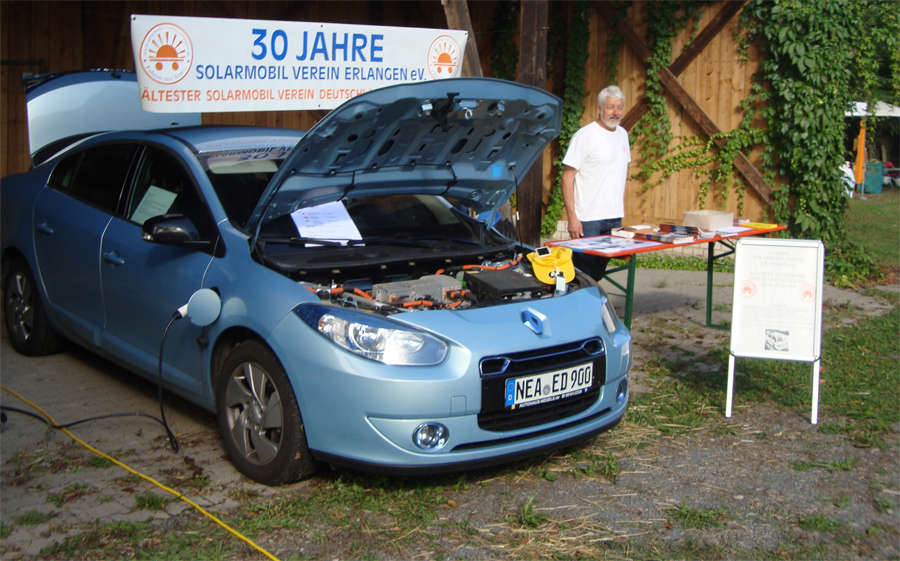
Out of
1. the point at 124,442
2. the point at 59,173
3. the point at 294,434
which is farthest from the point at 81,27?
the point at 294,434

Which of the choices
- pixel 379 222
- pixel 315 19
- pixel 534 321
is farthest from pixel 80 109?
pixel 315 19

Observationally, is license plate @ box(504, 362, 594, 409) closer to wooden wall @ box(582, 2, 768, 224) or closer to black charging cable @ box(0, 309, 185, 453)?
black charging cable @ box(0, 309, 185, 453)

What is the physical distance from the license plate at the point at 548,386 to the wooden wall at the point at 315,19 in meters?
6.50

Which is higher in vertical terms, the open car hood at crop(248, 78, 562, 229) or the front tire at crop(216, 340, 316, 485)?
the open car hood at crop(248, 78, 562, 229)

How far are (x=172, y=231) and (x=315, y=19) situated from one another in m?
9.56

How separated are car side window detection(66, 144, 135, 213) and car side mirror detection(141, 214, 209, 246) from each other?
34.8 inches

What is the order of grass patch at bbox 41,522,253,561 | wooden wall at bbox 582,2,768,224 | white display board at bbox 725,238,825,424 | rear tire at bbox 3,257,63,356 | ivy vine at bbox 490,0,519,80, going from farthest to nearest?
ivy vine at bbox 490,0,519,80, wooden wall at bbox 582,2,768,224, rear tire at bbox 3,257,63,356, white display board at bbox 725,238,825,424, grass patch at bbox 41,522,253,561

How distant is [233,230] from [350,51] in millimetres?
2048

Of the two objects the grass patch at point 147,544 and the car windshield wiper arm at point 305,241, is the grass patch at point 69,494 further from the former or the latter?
the car windshield wiper arm at point 305,241

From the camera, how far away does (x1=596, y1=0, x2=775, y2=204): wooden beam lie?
951 cm

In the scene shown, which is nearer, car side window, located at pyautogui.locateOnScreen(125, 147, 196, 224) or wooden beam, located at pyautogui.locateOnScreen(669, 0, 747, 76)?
car side window, located at pyautogui.locateOnScreen(125, 147, 196, 224)

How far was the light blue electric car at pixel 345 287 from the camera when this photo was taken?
3.56 metres

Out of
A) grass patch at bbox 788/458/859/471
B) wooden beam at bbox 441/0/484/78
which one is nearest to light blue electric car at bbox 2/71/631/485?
grass patch at bbox 788/458/859/471

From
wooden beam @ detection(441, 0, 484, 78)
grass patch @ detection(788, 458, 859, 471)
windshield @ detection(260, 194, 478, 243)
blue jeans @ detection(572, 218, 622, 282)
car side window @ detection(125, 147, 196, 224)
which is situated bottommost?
grass patch @ detection(788, 458, 859, 471)
